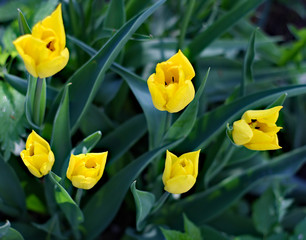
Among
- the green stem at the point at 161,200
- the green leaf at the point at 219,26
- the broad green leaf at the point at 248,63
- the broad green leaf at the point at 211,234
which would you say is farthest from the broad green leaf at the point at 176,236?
the green leaf at the point at 219,26

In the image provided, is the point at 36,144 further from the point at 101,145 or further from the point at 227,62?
the point at 227,62

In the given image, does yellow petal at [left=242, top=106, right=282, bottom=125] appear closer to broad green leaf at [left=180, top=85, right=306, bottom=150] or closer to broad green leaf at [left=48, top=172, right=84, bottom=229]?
broad green leaf at [left=180, top=85, right=306, bottom=150]

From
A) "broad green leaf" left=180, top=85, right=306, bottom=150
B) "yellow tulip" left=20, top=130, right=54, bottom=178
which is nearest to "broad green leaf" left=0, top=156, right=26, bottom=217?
"yellow tulip" left=20, top=130, right=54, bottom=178

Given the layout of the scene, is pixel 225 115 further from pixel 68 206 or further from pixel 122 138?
pixel 68 206

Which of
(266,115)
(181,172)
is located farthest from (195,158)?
(266,115)

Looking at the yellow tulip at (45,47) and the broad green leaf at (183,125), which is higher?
the yellow tulip at (45,47)

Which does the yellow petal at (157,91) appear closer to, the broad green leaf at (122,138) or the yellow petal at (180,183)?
the yellow petal at (180,183)

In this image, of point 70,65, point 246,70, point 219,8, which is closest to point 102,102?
point 70,65
